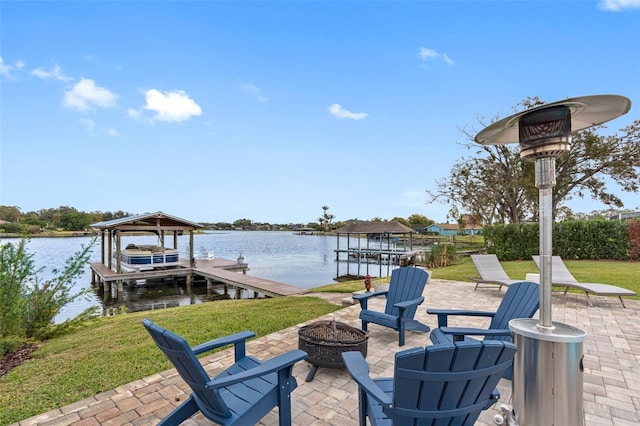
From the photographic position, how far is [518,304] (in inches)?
121

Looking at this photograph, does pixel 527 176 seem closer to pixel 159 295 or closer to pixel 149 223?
pixel 159 295

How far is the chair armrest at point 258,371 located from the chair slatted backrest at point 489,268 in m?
6.45

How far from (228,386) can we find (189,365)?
34 centimetres

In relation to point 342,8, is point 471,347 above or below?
below

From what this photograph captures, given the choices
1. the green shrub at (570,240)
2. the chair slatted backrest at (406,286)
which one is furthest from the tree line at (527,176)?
the chair slatted backrest at (406,286)

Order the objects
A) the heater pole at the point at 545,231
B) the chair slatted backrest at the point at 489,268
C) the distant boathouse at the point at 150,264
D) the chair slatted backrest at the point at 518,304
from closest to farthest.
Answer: the heater pole at the point at 545,231 → the chair slatted backrest at the point at 518,304 → the chair slatted backrest at the point at 489,268 → the distant boathouse at the point at 150,264

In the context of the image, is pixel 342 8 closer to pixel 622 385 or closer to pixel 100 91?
pixel 100 91

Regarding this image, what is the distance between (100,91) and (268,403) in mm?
14129

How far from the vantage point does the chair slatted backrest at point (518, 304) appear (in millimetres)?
2971

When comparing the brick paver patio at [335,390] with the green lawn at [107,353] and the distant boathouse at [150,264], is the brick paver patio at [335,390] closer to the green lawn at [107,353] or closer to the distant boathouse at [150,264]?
the green lawn at [107,353]

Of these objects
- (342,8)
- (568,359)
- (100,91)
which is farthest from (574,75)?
(100,91)

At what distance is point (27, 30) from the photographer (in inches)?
307

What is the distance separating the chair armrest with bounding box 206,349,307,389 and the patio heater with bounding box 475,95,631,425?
1.43 metres

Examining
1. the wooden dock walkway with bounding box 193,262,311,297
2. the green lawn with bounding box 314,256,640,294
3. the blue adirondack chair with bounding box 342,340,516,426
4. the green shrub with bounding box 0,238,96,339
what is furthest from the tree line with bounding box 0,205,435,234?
the green lawn with bounding box 314,256,640,294
